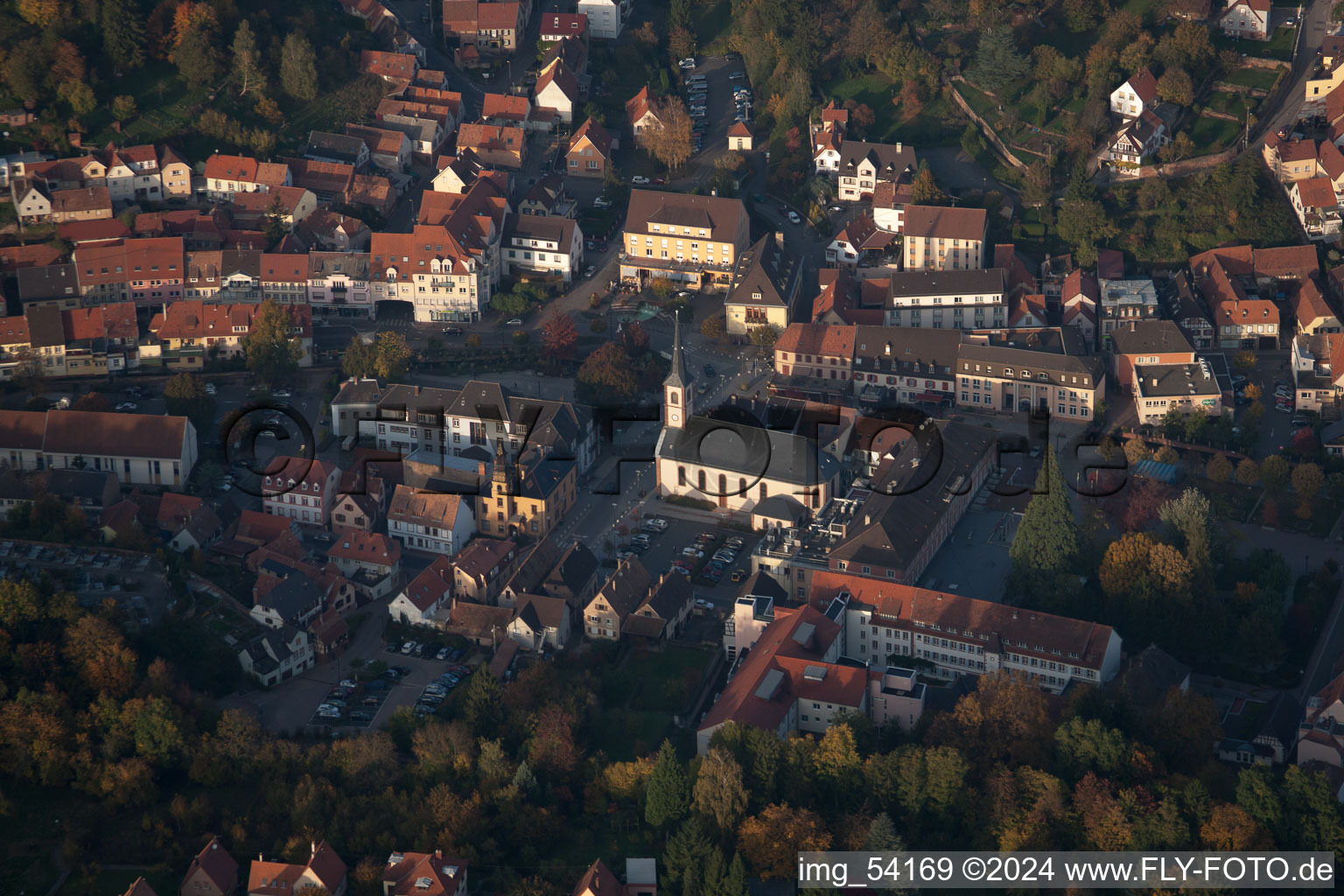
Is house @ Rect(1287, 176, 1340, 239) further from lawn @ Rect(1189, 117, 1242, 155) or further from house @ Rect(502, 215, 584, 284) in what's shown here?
house @ Rect(502, 215, 584, 284)

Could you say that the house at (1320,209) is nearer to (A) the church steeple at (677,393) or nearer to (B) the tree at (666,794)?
(A) the church steeple at (677,393)

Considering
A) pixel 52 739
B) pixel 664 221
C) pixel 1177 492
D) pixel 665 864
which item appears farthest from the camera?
pixel 664 221

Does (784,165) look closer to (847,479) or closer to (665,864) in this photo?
(847,479)

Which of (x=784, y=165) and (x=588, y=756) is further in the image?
(x=784, y=165)

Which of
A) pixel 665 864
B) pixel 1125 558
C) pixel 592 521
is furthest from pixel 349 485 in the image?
pixel 1125 558

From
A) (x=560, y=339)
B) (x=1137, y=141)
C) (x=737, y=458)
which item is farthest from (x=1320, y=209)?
(x=560, y=339)

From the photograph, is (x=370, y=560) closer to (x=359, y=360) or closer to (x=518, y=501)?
(x=518, y=501)
